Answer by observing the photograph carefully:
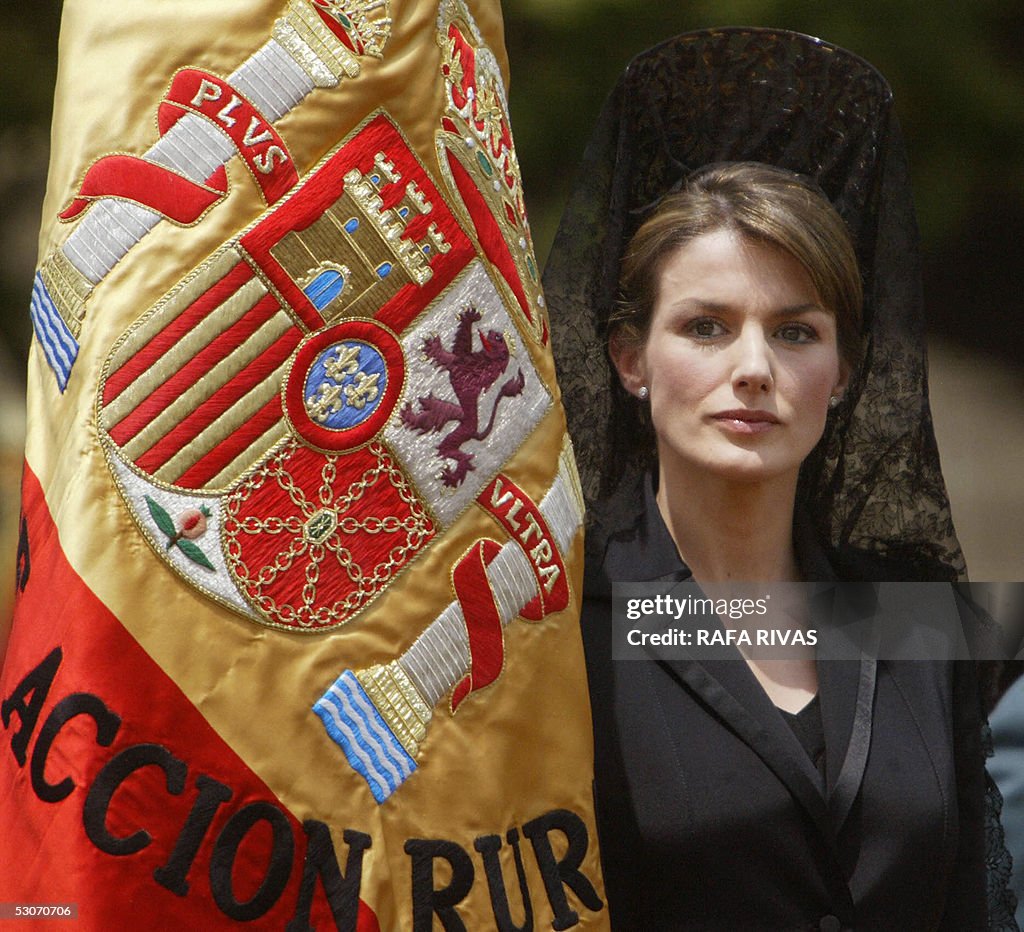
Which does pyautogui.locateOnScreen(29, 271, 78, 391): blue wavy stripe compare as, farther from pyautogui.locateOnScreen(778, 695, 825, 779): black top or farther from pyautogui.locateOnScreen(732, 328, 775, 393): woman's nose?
pyautogui.locateOnScreen(778, 695, 825, 779): black top

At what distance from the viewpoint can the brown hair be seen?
1.89 meters

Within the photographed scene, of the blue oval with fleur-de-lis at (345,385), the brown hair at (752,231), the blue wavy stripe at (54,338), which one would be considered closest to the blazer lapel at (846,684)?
the brown hair at (752,231)

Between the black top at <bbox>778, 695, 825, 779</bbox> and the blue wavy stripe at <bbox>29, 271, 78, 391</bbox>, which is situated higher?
the blue wavy stripe at <bbox>29, 271, 78, 391</bbox>

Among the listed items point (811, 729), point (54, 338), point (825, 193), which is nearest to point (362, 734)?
point (54, 338)

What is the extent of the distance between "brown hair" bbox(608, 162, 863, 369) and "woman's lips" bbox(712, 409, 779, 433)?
0.18 metres

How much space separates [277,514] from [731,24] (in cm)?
199

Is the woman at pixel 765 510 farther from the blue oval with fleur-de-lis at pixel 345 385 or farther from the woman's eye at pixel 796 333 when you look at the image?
the blue oval with fleur-de-lis at pixel 345 385

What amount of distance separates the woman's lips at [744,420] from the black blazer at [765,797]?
0.18m

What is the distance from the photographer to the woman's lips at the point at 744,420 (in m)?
1.85

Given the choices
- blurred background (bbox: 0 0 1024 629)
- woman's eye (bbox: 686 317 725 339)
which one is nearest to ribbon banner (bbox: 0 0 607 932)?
woman's eye (bbox: 686 317 725 339)

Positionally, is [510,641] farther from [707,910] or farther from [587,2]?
[587,2]

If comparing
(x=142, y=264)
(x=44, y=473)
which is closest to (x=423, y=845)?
(x=44, y=473)

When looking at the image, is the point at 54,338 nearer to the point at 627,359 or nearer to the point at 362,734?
the point at 362,734

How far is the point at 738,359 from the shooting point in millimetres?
1848
